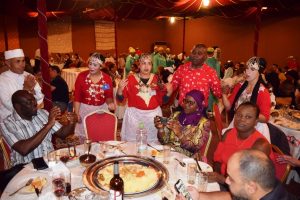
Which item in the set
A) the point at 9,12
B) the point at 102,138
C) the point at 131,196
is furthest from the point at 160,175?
the point at 9,12

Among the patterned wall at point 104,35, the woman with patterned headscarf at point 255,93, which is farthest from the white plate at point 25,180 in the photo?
the patterned wall at point 104,35

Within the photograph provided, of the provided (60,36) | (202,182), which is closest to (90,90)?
(202,182)

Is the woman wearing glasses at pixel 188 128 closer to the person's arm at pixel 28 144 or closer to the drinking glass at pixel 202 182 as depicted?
the drinking glass at pixel 202 182

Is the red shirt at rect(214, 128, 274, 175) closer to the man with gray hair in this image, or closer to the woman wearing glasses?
the woman wearing glasses

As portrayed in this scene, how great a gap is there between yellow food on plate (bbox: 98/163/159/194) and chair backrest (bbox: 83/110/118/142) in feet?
3.75

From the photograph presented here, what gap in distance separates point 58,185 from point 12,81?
106 inches

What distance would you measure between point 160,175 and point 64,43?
13.8m

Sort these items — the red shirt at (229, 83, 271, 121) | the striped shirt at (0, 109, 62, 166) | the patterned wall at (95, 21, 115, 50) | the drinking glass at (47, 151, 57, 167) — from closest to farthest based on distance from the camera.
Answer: the drinking glass at (47, 151, 57, 167)
the striped shirt at (0, 109, 62, 166)
the red shirt at (229, 83, 271, 121)
the patterned wall at (95, 21, 115, 50)

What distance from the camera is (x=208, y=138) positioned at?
10.3ft

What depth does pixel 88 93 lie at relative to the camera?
423 cm

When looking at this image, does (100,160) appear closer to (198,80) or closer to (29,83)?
(29,83)

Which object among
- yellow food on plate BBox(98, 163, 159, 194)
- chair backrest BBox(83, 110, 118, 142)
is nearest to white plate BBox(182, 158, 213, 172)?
yellow food on plate BBox(98, 163, 159, 194)

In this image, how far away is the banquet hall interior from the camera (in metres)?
6.93

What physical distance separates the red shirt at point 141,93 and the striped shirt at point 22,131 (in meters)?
1.17
